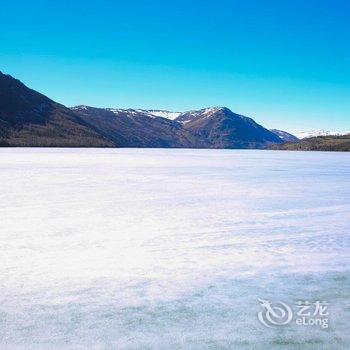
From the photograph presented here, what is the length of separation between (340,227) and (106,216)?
7.44 metres

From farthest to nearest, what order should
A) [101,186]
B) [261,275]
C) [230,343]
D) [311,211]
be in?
[101,186]
[311,211]
[261,275]
[230,343]

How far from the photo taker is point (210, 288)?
7.08m

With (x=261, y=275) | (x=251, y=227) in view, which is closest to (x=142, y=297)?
(x=261, y=275)

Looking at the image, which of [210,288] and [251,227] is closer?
[210,288]

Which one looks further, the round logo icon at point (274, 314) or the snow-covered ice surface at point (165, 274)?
the round logo icon at point (274, 314)

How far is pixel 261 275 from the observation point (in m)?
7.79

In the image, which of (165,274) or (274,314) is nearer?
(274,314)

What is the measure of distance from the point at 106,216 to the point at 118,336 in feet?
28.6

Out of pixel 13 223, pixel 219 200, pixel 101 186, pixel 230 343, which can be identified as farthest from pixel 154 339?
pixel 101 186

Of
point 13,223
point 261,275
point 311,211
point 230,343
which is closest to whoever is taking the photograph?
point 230,343

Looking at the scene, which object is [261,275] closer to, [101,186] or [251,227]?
[251,227]

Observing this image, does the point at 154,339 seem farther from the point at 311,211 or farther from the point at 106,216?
the point at 311,211

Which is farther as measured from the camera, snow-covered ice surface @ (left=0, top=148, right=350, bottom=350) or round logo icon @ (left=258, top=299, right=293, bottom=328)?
round logo icon @ (left=258, top=299, right=293, bottom=328)

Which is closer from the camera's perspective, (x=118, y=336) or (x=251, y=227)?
(x=118, y=336)
